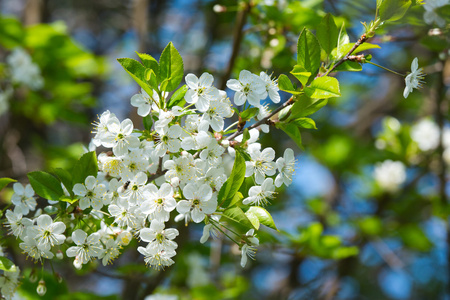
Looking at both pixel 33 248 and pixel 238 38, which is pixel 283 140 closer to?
pixel 238 38

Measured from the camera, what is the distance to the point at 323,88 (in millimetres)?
1285

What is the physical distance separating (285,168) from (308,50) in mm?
399

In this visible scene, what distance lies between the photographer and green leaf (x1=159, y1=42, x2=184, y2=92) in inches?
53.4

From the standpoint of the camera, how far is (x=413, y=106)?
4.94 m

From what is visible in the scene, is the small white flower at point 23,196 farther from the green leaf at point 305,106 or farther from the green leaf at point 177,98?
the green leaf at point 305,106

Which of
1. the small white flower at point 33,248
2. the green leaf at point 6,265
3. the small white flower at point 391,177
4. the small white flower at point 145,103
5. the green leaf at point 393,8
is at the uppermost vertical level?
the green leaf at point 393,8

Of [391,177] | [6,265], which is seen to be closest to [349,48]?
[6,265]

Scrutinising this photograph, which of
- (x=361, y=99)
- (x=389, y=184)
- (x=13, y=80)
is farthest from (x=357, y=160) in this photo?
(x=13, y=80)

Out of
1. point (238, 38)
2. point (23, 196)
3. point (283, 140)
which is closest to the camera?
point (23, 196)

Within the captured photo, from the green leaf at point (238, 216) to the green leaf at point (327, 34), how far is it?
620 mm

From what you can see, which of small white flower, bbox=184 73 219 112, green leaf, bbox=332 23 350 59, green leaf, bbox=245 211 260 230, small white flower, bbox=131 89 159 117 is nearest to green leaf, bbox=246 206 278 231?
green leaf, bbox=245 211 260 230

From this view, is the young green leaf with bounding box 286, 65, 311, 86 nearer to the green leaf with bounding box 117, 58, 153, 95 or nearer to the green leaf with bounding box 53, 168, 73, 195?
the green leaf with bounding box 117, 58, 153, 95

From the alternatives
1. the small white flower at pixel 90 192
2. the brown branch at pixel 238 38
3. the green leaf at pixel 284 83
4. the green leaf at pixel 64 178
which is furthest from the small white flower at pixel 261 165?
the brown branch at pixel 238 38

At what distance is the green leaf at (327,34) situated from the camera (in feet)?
4.63
